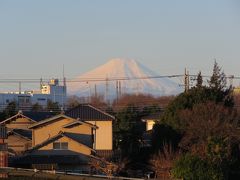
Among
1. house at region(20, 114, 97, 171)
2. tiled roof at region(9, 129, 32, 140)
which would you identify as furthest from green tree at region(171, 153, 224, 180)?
tiled roof at region(9, 129, 32, 140)

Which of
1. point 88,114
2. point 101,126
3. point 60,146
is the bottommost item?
point 60,146

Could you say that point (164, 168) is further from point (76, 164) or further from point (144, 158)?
point (144, 158)

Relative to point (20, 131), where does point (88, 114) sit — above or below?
above

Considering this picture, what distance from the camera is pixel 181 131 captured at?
103 feet

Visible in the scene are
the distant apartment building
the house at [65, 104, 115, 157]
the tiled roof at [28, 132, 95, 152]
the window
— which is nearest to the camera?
the tiled roof at [28, 132, 95, 152]

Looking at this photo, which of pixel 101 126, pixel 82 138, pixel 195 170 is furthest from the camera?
pixel 101 126

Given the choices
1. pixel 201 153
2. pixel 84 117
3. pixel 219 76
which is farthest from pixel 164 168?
pixel 219 76

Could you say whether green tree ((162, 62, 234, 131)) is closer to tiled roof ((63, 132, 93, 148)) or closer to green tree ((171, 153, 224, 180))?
tiled roof ((63, 132, 93, 148))

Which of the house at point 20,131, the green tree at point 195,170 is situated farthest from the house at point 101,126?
the green tree at point 195,170

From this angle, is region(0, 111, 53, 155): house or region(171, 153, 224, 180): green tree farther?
region(0, 111, 53, 155): house

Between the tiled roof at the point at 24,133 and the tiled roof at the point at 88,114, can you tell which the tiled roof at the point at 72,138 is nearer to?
the tiled roof at the point at 88,114

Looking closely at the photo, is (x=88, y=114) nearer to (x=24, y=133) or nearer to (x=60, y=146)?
(x=24, y=133)

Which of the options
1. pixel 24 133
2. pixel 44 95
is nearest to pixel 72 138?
pixel 24 133

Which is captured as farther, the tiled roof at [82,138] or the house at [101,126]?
the house at [101,126]
